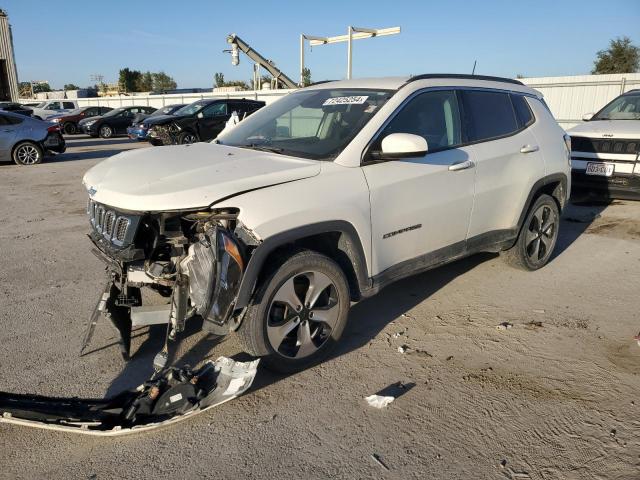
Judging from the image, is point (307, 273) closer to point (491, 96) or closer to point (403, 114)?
point (403, 114)

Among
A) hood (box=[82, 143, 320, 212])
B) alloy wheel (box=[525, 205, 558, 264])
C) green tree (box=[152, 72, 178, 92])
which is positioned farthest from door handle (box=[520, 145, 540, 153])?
green tree (box=[152, 72, 178, 92])

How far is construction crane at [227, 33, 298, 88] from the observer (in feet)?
92.7

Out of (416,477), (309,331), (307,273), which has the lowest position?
(416,477)

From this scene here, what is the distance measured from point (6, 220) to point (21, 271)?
2.88 meters

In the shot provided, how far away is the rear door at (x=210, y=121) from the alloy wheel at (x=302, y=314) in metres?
15.9

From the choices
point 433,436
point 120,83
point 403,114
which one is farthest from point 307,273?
point 120,83

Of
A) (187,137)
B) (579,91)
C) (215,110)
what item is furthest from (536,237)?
(579,91)

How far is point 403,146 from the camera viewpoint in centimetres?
356

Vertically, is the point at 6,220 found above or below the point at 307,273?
below

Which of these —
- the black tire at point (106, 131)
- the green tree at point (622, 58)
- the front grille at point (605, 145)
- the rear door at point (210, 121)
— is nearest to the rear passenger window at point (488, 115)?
the front grille at point (605, 145)

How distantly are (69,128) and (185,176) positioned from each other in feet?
86.9

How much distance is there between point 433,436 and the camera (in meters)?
2.92

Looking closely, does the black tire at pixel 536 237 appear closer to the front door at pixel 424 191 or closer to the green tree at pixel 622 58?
the front door at pixel 424 191

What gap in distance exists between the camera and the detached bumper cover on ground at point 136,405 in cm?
288
